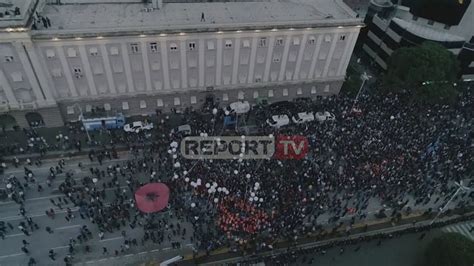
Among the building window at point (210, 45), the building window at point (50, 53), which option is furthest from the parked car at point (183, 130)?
the building window at point (50, 53)

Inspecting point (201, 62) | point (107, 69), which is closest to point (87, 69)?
point (107, 69)

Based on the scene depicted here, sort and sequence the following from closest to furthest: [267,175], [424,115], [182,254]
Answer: [182,254], [267,175], [424,115]

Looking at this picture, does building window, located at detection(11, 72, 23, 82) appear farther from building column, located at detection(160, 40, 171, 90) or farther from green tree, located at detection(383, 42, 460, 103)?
green tree, located at detection(383, 42, 460, 103)

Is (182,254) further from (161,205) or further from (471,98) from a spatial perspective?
(471,98)

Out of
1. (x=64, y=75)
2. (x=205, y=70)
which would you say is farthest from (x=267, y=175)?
(x=64, y=75)

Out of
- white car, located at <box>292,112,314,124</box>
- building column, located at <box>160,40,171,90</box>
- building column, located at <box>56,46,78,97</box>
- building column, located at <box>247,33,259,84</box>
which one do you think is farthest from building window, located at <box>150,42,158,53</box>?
white car, located at <box>292,112,314,124</box>

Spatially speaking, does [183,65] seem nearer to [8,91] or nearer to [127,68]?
[127,68]

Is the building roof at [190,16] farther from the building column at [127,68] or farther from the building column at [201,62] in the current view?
the building column at [127,68]
